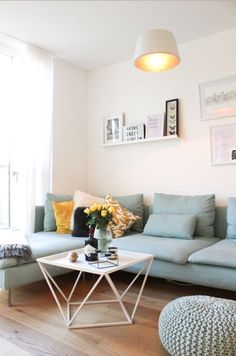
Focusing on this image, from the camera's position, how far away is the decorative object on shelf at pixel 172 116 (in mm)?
3484

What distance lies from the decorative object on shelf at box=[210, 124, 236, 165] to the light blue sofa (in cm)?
85

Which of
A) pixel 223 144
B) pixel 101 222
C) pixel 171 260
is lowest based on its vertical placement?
pixel 171 260

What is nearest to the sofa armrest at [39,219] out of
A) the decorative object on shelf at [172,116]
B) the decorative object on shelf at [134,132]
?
the decorative object on shelf at [134,132]

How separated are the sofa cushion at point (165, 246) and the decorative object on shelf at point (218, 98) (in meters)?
1.31

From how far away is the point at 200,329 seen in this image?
1523 mm

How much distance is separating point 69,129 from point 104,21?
150cm

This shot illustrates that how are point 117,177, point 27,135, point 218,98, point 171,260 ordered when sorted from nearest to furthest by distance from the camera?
point 171,260, point 218,98, point 27,135, point 117,177

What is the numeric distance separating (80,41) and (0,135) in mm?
1382

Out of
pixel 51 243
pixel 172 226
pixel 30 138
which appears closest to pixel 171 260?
pixel 172 226

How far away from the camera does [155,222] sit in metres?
3.13

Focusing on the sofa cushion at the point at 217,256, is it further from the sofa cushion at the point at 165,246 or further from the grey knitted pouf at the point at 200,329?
the grey knitted pouf at the point at 200,329

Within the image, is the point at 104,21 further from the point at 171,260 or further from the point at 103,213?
the point at 171,260

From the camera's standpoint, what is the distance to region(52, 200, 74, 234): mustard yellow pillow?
3.34m

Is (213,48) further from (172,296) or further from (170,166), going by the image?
(172,296)
